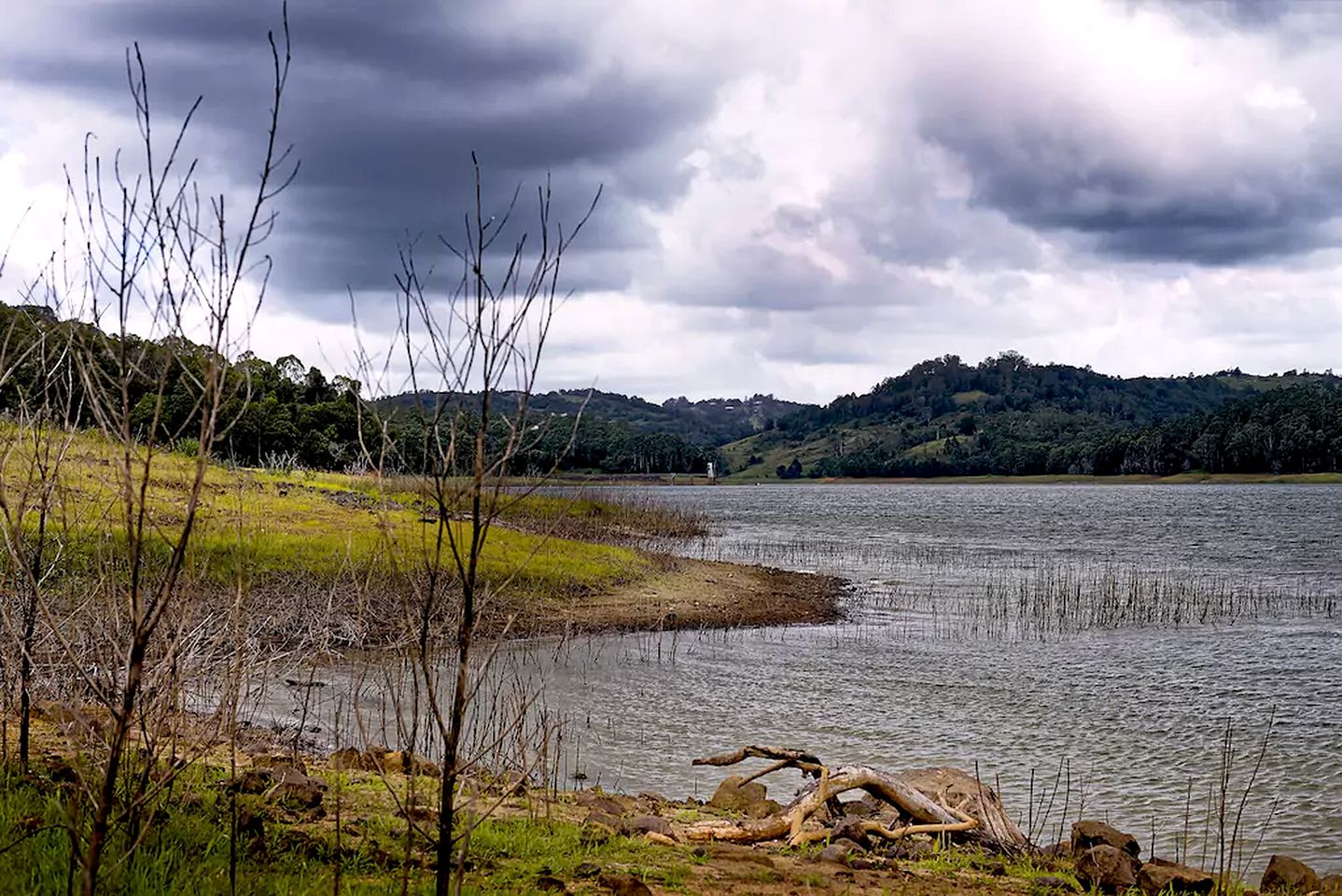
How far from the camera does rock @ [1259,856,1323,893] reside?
10398 millimetres

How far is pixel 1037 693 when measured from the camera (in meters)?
22.6

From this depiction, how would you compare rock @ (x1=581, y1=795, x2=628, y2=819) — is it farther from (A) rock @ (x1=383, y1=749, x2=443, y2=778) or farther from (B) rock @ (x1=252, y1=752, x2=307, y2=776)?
(B) rock @ (x1=252, y1=752, x2=307, y2=776)

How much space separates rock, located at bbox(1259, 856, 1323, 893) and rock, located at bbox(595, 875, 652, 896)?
6.54m

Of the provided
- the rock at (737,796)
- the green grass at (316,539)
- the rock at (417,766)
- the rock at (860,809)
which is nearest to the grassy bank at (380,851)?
the rock at (417,766)

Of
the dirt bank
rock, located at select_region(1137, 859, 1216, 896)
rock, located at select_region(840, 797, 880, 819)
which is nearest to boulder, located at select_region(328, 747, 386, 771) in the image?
rock, located at select_region(840, 797, 880, 819)

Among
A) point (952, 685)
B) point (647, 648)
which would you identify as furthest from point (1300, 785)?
point (647, 648)

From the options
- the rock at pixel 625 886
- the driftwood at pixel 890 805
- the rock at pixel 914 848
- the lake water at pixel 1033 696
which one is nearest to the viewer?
the rock at pixel 625 886

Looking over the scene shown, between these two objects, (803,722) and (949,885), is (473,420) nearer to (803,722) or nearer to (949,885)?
(949,885)

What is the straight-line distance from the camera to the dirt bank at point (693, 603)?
29562 mm

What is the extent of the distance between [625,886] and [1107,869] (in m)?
4.71

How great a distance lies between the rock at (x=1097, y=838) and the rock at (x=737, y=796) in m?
3.60

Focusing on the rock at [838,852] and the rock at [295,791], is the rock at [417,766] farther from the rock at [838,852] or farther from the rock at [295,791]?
the rock at [838,852]

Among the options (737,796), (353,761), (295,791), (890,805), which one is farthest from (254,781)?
(890,805)

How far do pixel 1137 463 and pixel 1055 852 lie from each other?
190781 mm
